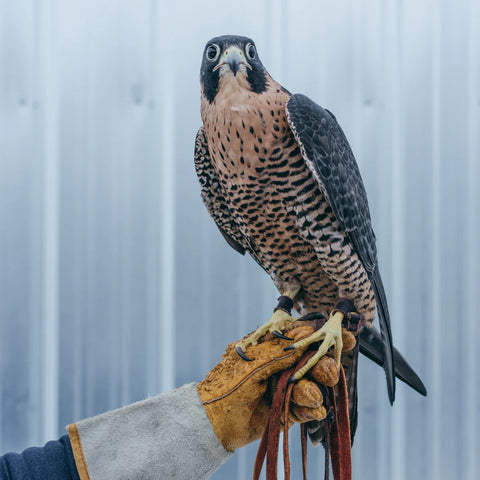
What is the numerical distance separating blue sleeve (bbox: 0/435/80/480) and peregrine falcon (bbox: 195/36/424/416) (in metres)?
0.40

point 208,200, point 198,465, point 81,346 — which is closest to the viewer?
point 198,465

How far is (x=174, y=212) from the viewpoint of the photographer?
1.51 metres

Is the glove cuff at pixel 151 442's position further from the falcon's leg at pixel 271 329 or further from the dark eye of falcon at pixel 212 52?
the dark eye of falcon at pixel 212 52

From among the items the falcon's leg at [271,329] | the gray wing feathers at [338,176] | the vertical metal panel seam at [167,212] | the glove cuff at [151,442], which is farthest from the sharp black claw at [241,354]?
the vertical metal panel seam at [167,212]

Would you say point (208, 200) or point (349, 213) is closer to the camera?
point (349, 213)

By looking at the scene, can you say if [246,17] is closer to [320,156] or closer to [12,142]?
[320,156]

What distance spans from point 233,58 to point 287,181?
0.29m

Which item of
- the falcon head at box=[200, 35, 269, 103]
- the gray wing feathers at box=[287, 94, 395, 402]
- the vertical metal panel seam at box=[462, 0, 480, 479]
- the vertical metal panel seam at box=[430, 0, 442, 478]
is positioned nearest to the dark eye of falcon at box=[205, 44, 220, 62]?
the falcon head at box=[200, 35, 269, 103]

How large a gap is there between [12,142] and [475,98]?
1491 mm

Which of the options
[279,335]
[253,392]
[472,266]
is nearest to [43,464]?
[253,392]

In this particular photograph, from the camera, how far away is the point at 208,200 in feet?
Result: 4.20

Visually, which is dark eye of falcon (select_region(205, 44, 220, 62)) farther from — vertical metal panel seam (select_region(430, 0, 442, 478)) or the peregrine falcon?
vertical metal panel seam (select_region(430, 0, 442, 478))

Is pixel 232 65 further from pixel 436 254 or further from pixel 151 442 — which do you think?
pixel 436 254

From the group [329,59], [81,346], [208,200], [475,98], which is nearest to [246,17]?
[329,59]
